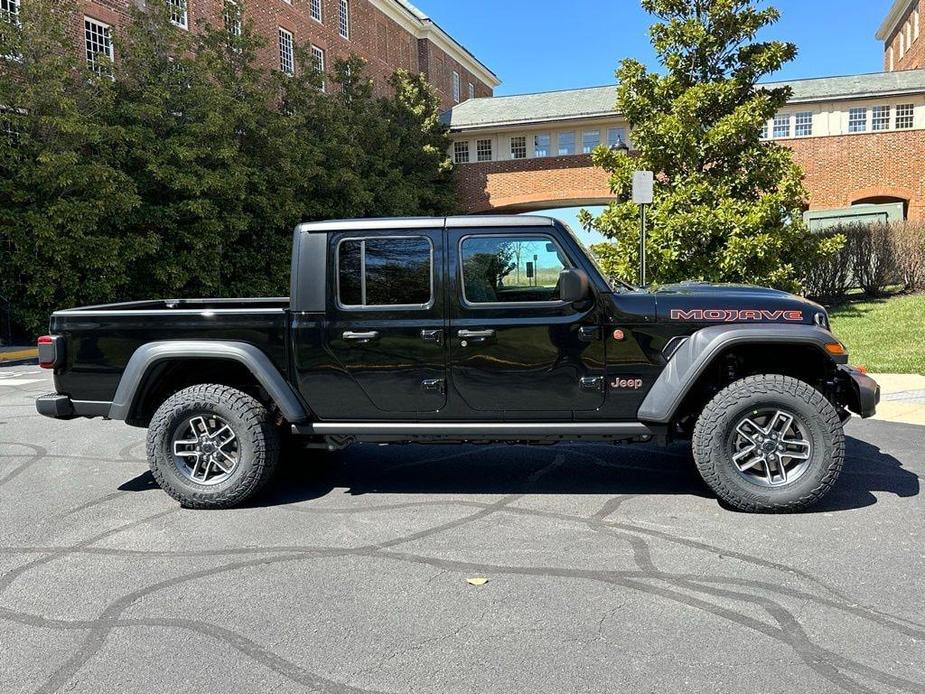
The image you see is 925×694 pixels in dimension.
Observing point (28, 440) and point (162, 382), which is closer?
point (162, 382)

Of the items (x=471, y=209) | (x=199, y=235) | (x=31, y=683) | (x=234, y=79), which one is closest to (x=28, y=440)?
(x=31, y=683)

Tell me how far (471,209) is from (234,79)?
45.4 feet

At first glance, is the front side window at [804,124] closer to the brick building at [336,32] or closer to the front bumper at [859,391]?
the brick building at [336,32]

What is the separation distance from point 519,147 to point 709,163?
690 inches

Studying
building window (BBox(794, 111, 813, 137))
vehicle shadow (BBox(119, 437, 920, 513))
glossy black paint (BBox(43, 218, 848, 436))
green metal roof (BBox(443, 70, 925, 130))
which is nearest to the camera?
glossy black paint (BBox(43, 218, 848, 436))

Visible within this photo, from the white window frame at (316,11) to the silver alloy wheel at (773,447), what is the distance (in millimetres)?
33266

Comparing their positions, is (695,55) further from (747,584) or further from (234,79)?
(747,584)

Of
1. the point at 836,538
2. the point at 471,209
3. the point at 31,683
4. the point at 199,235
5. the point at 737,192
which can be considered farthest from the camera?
the point at 471,209

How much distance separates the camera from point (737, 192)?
1577 centimetres

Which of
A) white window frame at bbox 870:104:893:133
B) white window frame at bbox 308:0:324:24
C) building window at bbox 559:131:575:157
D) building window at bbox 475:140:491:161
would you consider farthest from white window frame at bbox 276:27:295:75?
white window frame at bbox 870:104:893:133

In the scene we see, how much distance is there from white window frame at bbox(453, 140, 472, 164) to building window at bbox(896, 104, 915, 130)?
667 inches

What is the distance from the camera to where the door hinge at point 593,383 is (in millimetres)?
4707

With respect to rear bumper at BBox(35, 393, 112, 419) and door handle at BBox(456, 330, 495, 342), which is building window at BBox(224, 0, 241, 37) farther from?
door handle at BBox(456, 330, 495, 342)

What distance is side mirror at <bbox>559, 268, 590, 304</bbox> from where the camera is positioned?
14.8 ft
